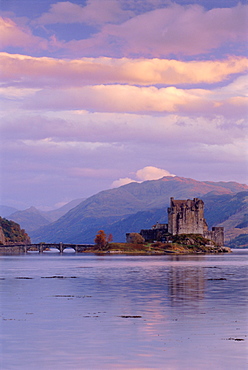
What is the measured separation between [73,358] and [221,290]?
43284 millimetres

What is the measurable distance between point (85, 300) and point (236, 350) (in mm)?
29191

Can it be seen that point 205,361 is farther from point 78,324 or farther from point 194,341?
point 78,324

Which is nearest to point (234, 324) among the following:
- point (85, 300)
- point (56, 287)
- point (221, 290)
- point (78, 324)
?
point (78, 324)

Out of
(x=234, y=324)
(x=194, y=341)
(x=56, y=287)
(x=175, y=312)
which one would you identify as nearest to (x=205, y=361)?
(x=194, y=341)

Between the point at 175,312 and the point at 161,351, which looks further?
the point at 175,312

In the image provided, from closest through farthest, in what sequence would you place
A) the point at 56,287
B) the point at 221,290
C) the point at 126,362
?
the point at 126,362
the point at 221,290
the point at 56,287

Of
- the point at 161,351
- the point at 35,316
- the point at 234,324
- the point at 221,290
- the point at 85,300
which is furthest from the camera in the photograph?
the point at 221,290

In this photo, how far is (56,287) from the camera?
259 ft

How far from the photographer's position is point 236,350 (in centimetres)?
3281

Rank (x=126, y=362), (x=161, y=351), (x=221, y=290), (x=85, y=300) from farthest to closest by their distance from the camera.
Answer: (x=221, y=290) < (x=85, y=300) < (x=161, y=351) < (x=126, y=362)

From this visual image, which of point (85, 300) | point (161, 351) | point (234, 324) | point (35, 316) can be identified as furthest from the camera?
point (85, 300)

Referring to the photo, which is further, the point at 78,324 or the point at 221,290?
the point at 221,290

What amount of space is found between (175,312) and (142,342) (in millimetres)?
14678

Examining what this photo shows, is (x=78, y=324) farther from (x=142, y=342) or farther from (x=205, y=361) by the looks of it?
(x=205, y=361)
